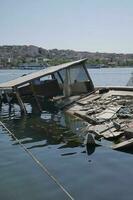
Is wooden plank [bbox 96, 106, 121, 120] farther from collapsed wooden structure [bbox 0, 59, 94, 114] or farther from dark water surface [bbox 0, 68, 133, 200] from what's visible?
collapsed wooden structure [bbox 0, 59, 94, 114]

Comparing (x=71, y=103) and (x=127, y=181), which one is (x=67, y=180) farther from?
(x=71, y=103)

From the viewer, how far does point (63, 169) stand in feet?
51.7

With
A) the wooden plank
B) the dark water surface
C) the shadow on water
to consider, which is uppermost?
the wooden plank

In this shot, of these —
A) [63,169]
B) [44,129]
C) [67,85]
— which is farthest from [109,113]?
[67,85]

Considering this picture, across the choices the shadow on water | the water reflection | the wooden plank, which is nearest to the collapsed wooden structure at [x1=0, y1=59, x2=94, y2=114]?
the shadow on water

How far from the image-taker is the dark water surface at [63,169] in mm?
12930

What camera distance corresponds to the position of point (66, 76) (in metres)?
35.9

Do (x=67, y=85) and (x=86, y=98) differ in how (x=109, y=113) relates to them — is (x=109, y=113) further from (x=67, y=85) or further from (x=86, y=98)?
(x=67, y=85)

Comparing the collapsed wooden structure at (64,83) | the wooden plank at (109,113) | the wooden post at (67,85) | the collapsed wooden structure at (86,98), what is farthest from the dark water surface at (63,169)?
the collapsed wooden structure at (64,83)

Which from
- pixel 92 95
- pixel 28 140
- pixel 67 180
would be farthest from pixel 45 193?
pixel 92 95

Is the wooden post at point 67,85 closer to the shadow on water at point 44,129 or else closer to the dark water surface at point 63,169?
the shadow on water at point 44,129

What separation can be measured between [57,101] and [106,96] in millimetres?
4653

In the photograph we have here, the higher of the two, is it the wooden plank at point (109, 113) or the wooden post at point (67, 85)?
the wooden post at point (67, 85)

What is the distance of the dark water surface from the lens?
42.4ft
